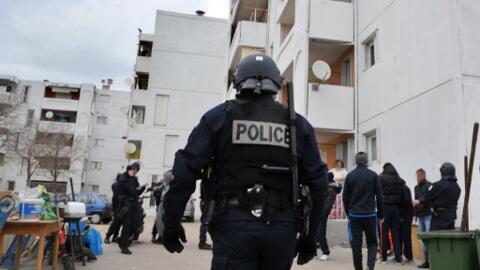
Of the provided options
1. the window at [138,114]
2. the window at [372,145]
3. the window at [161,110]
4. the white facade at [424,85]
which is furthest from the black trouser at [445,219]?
the window at [138,114]

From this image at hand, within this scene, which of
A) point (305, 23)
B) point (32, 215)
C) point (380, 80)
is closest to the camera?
point (32, 215)

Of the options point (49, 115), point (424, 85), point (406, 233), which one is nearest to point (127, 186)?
point (406, 233)

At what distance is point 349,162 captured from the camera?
49.2 feet

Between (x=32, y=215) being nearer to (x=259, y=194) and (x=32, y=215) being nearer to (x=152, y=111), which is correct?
(x=259, y=194)

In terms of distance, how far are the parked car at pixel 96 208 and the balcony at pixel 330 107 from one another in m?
13.9

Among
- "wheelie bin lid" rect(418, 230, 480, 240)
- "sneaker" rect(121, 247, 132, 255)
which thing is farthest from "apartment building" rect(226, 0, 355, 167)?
"wheelie bin lid" rect(418, 230, 480, 240)

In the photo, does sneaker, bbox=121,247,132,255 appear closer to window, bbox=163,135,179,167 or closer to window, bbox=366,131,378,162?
window, bbox=366,131,378,162

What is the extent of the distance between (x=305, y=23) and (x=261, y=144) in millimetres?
12884

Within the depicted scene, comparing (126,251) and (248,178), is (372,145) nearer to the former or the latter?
(126,251)

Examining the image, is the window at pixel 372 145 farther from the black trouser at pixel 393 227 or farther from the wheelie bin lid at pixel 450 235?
the wheelie bin lid at pixel 450 235

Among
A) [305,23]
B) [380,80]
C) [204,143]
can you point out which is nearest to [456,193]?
[380,80]

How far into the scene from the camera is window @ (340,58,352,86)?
15.9m

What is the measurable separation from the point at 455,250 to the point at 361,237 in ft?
5.67

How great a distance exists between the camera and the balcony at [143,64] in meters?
36.8
